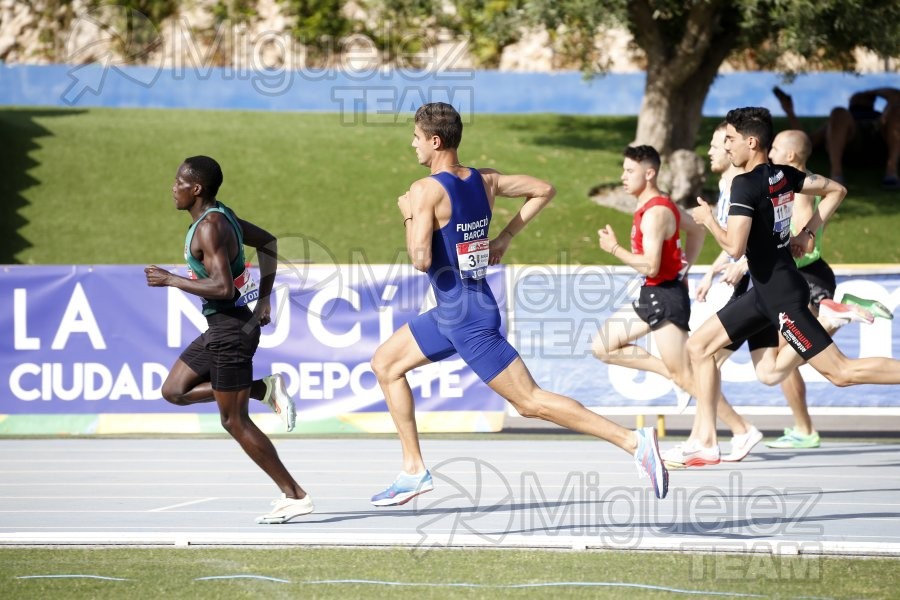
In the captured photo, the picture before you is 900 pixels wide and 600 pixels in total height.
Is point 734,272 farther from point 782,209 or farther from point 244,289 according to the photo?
point 244,289

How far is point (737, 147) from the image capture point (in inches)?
298

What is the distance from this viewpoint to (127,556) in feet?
19.4

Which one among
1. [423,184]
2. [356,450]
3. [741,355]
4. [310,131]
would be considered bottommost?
[356,450]

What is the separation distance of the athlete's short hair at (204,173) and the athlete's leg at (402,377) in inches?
54.3

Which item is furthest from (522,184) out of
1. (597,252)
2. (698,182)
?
(698,182)

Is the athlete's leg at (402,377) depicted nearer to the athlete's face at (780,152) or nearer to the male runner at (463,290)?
the male runner at (463,290)

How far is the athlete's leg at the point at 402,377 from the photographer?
7000mm

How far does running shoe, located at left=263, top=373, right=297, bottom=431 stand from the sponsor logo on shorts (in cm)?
321

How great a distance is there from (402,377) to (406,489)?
0.69 meters

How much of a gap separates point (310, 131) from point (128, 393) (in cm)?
1662

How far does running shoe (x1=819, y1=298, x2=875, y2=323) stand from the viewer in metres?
8.75

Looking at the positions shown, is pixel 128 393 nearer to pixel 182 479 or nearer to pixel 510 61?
pixel 182 479

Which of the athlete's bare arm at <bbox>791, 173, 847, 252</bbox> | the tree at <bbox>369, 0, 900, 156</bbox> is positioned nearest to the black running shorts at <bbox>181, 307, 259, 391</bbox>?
the athlete's bare arm at <bbox>791, 173, 847, 252</bbox>

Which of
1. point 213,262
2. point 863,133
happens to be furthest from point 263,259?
point 863,133
